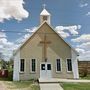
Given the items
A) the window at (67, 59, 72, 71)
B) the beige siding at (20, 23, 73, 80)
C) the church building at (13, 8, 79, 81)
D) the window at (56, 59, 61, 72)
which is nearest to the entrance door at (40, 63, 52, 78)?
the church building at (13, 8, 79, 81)

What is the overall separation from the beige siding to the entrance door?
0.44 meters

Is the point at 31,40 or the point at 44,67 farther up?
the point at 31,40

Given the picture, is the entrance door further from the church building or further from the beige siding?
the beige siding

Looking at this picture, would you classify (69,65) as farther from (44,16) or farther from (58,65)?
(44,16)

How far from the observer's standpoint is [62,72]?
3375cm

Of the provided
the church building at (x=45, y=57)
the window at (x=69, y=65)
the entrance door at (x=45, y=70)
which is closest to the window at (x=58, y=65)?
the church building at (x=45, y=57)

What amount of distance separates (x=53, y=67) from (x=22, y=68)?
4260mm

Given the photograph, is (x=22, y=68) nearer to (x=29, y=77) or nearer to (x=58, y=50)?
(x=29, y=77)

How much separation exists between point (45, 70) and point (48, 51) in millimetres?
2666

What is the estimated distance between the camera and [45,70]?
33719mm

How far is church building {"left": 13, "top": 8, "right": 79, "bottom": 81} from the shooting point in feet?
109

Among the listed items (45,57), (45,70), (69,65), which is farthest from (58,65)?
(45,57)

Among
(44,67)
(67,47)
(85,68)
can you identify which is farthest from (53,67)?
(85,68)

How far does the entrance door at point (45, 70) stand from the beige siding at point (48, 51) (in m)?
0.44
